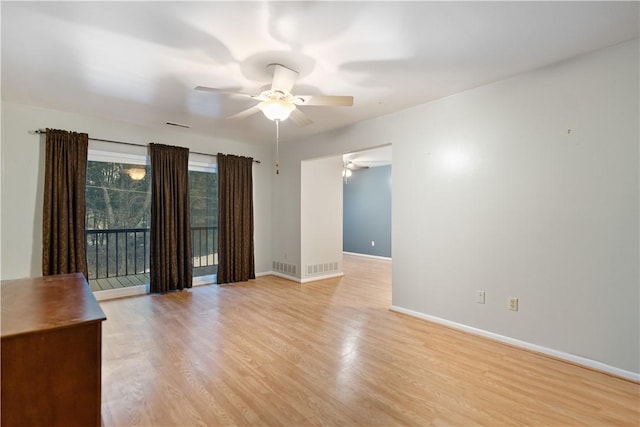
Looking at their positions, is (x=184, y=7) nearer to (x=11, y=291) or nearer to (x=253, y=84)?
(x=253, y=84)

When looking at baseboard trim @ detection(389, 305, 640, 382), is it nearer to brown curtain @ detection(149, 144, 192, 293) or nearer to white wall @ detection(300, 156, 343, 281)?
white wall @ detection(300, 156, 343, 281)

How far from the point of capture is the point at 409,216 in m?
3.66

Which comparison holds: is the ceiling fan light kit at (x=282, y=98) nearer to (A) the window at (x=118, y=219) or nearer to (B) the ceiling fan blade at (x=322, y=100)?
(B) the ceiling fan blade at (x=322, y=100)

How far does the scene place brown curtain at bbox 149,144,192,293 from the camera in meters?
4.45

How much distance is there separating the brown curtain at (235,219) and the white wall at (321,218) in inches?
37.9

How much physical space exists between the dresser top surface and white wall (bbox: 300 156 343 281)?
3.65 meters

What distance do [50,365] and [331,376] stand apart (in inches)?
65.6

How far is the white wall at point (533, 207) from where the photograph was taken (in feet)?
7.54

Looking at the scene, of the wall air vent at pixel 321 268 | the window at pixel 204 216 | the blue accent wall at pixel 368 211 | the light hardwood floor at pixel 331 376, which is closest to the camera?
the light hardwood floor at pixel 331 376

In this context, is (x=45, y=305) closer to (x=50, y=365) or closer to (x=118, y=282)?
(x=50, y=365)

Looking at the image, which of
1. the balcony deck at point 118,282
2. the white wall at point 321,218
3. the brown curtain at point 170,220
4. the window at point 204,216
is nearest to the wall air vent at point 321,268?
the white wall at point 321,218

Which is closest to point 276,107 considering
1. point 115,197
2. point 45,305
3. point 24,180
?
point 45,305

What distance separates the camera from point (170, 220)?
4.54 metres

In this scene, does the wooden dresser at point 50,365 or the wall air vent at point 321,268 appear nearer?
the wooden dresser at point 50,365
